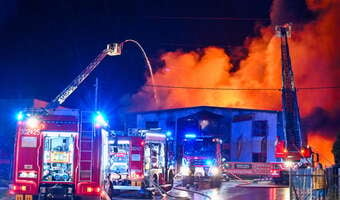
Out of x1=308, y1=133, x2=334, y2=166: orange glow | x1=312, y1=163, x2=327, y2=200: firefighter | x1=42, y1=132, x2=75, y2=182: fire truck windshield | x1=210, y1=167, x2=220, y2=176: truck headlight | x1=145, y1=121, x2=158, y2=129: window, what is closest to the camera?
x1=42, y1=132, x2=75, y2=182: fire truck windshield

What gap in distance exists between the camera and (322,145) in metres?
45.9

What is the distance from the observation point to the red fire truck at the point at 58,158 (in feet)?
47.7

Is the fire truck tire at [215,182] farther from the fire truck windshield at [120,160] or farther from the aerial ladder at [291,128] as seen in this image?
the fire truck windshield at [120,160]

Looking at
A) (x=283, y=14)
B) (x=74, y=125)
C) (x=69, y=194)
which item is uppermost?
(x=283, y=14)

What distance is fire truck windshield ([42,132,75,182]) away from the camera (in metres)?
14.8

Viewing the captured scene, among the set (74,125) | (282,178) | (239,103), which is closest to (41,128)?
(74,125)

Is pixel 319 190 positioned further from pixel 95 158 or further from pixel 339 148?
pixel 95 158

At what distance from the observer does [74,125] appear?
579 inches

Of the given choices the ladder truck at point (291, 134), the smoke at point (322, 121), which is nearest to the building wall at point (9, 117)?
the ladder truck at point (291, 134)

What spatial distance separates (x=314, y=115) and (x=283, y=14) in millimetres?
11244

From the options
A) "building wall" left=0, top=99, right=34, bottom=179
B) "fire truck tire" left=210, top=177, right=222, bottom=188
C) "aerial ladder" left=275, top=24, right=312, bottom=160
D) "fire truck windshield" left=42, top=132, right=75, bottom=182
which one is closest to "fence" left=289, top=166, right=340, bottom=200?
"fire truck windshield" left=42, top=132, right=75, bottom=182

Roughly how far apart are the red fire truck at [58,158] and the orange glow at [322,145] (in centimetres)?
3349

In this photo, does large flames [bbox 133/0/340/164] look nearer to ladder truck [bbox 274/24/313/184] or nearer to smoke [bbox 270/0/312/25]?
smoke [bbox 270/0/312/25]

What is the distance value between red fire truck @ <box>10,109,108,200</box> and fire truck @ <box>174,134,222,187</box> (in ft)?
52.6
